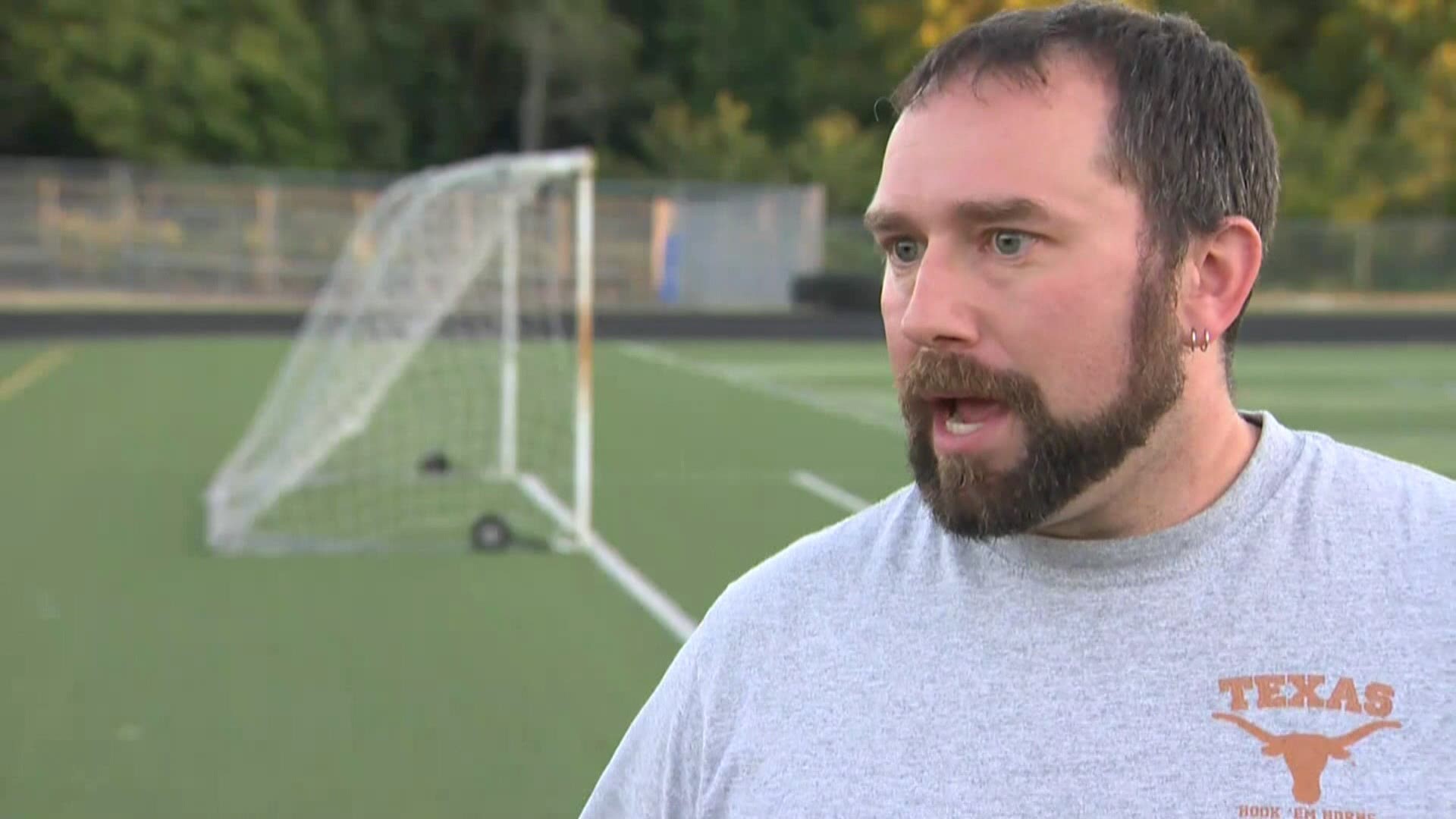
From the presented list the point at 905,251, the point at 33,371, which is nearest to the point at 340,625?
the point at 905,251

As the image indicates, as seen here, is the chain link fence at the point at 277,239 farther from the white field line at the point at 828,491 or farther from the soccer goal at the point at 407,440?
the white field line at the point at 828,491

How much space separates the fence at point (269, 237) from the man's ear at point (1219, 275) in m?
38.6

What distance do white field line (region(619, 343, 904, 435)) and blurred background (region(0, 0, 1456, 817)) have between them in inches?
5.5

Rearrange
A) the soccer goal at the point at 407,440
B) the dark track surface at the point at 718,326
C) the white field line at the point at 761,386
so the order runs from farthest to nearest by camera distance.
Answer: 1. the dark track surface at the point at 718,326
2. the white field line at the point at 761,386
3. the soccer goal at the point at 407,440

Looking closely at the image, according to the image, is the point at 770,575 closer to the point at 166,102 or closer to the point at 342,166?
the point at 166,102

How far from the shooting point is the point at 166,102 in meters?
49.6

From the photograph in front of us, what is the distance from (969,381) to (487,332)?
15.3 meters

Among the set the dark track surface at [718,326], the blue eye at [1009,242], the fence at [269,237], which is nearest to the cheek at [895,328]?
the blue eye at [1009,242]

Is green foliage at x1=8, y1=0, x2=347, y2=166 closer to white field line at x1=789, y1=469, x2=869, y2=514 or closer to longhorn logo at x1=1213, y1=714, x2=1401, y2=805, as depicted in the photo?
white field line at x1=789, y1=469, x2=869, y2=514

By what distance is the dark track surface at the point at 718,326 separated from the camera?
3164 cm

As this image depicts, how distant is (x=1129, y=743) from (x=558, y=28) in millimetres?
56613

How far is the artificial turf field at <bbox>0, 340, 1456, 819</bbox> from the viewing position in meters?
6.50

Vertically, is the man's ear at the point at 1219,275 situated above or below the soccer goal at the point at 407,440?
above

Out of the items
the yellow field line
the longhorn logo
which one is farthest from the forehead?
the yellow field line
